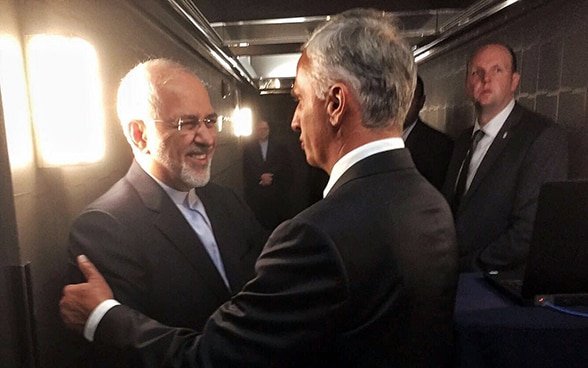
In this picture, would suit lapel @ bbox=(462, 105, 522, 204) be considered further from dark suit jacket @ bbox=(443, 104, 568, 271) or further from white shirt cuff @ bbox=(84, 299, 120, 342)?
white shirt cuff @ bbox=(84, 299, 120, 342)

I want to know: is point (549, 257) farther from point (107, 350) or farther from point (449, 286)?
point (107, 350)

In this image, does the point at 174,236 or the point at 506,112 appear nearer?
the point at 174,236

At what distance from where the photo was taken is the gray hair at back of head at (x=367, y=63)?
2.86ft

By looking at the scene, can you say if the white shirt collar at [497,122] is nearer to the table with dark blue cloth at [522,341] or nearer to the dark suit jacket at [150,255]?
the table with dark blue cloth at [522,341]

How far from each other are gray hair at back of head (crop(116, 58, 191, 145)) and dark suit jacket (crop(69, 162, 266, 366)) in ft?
0.66

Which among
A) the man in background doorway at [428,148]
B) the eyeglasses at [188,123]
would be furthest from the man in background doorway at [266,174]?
the eyeglasses at [188,123]

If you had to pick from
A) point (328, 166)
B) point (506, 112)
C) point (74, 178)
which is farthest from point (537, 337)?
point (74, 178)

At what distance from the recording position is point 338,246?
2.57 feet

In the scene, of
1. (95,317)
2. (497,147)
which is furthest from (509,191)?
(95,317)

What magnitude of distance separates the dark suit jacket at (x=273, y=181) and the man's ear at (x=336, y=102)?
4738mm

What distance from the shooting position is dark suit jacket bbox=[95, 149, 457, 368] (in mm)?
798

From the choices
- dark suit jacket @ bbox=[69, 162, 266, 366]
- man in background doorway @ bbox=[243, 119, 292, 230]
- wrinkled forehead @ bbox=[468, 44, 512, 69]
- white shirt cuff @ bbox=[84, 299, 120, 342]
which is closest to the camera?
white shirt cuff @ bbox=[84, 299, 120, 342]

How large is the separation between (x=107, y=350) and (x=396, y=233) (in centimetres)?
74

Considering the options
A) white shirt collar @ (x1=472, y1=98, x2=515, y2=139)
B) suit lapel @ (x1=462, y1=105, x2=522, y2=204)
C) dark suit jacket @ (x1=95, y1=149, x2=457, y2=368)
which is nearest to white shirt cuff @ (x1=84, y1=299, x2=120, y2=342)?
dark suit jacket @ (x1=95, y1=149, x2=457, y2=368)
